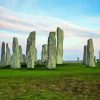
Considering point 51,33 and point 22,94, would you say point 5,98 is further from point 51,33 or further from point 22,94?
point 51,33

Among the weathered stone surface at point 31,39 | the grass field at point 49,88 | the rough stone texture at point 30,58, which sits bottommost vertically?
the grass field at point 49,88

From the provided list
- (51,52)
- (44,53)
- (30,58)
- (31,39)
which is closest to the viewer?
(51,52)

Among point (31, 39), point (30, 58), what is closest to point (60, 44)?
point (31, 39)

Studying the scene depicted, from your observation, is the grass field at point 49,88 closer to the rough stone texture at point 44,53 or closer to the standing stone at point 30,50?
the standing stone at point 30,50

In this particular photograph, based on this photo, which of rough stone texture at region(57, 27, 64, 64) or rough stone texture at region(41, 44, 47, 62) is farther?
rough stone texture at region(41, 44, 47, 62)

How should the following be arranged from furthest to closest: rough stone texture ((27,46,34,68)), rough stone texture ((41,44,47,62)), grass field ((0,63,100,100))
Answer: rough stone texture ((41,44,47,62)) < rough stone texture ((27,46,34,68)) < grass field ((0,63,100,100))

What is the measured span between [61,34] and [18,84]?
1343 inches

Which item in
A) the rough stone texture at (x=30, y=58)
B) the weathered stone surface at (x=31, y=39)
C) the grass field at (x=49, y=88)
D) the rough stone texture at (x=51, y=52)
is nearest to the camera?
the grass field at (x=49, y=88)

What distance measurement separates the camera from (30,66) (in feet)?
172

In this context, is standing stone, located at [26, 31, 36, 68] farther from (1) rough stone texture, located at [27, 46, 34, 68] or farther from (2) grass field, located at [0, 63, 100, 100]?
(2) grass field, located at [0, 63, 100, 100]

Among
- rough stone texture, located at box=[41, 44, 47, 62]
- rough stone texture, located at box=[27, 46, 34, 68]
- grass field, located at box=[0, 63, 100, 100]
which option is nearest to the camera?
grass field, located at box=[0, 63, 100, 100]

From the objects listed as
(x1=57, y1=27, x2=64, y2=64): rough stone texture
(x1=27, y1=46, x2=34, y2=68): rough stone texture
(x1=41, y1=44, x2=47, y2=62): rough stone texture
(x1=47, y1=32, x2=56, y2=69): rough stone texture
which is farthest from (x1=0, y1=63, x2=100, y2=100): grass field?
(x1=41, y1=44, x2=47, y2=62): rough stone texture

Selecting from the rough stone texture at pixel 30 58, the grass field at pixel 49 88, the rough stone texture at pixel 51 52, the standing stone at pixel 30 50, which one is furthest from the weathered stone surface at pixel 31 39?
the grass field at pixel 49 88

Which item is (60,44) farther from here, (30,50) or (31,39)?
(30,50)
